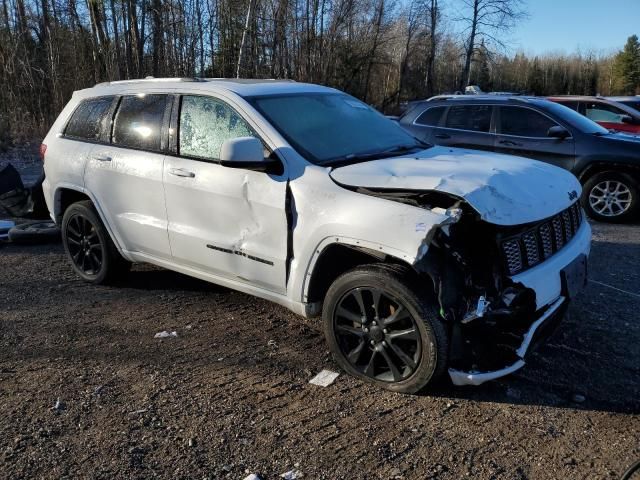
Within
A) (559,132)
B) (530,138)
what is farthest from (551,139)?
(530,138)

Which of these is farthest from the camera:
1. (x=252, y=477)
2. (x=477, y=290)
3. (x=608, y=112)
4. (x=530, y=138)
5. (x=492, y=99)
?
(x=608, y=112)

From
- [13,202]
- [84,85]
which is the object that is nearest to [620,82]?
[84,85]

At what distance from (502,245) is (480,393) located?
0.94m

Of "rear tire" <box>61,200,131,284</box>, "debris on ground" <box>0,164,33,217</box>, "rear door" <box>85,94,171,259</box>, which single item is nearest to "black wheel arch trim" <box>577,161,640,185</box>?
"rear door" <box>85,94,171,259</box>

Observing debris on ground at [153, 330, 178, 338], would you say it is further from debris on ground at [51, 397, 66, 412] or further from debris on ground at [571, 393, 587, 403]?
debris on ground at [571, 393, 587, 403]

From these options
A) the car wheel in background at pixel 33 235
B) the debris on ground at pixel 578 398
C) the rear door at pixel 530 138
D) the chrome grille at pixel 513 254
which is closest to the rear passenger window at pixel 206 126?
the chrome grille at pixel 513 254

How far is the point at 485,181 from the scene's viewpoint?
333cm

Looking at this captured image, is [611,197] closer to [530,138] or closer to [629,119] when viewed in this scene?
[530,138]

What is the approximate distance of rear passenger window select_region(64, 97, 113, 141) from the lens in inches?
204

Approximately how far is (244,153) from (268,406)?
155cm

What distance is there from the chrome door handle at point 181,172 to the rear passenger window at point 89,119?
48.1 inches

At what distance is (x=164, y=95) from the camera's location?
466cm

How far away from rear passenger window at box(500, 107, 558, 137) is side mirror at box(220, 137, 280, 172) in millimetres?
5901

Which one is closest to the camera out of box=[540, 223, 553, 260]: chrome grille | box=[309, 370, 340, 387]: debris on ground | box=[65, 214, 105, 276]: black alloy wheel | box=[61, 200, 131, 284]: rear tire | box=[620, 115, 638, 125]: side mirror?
box=[540, 223, 553, 260]: chrome grille
